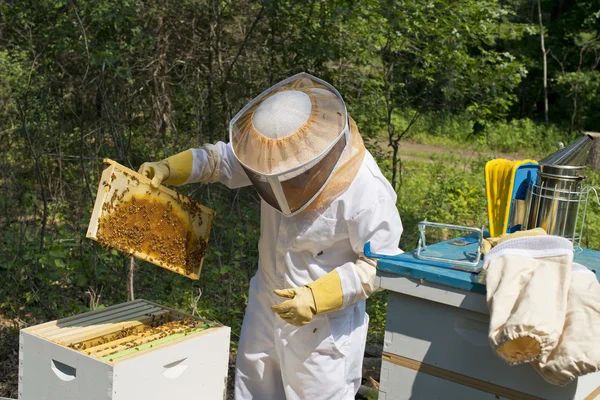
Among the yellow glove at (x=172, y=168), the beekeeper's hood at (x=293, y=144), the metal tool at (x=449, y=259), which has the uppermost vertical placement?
the beekeeper's hood at (x=293, y=144)

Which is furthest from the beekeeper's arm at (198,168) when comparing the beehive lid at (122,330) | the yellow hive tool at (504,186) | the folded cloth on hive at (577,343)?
the folded cloth on hive at (577,343)

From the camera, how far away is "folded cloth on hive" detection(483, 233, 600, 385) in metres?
1.79

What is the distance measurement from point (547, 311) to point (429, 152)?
11055mm

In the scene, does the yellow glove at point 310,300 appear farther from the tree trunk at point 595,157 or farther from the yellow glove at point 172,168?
the tree trunk at point 595,157

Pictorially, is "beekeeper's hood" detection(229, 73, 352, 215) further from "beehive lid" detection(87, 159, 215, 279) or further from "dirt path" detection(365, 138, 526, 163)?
"dirt path" detection(365, 138, 526, 163)

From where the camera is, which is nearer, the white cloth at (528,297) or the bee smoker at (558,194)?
the white cloth at (528,297)

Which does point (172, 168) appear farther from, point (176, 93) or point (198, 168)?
point (176, 93)

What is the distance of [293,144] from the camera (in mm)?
2318

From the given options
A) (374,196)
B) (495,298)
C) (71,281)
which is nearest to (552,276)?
(495,298)

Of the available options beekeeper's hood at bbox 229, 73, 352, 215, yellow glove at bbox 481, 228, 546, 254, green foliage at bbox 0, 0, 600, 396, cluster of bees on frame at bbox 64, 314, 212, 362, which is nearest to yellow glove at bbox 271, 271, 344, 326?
beekeeper's hood at bbox 229, 73, 352, 215

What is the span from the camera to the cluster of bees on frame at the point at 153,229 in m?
2.51

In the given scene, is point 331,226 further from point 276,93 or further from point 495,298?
point 495,298

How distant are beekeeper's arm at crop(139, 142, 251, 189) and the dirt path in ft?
28.4

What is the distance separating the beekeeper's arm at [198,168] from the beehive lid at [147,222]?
8 cm
